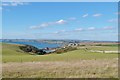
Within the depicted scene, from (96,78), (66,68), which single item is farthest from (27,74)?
(96,78)

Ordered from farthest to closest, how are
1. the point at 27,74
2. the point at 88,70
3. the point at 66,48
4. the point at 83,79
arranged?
the point at 66,48 < the point at 88,70 < the point at 27,74 < the point at 83,79

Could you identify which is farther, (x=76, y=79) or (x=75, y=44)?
(x=75, y=44)

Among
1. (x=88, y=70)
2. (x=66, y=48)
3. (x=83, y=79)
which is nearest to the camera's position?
(x=83, y=79)

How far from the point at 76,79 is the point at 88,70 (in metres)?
4.13

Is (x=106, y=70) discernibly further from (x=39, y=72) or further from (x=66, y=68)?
(x=39, y=72)

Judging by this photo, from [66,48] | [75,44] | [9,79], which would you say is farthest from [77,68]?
[75,44]

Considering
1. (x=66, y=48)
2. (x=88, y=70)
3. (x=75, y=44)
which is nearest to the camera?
(x=88, y=70)

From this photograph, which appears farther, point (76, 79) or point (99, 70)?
point (99, 70)

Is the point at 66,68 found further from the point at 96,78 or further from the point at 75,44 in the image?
the point at 75,44

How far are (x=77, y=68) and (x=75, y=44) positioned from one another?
104 feet

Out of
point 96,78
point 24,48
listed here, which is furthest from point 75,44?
point 96,78

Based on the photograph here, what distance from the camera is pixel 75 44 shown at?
52.0m

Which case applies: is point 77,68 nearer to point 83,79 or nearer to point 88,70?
point 88,70

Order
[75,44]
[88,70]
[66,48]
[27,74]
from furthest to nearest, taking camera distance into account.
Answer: [75,44], [66,48], [88,70], [27,74]
